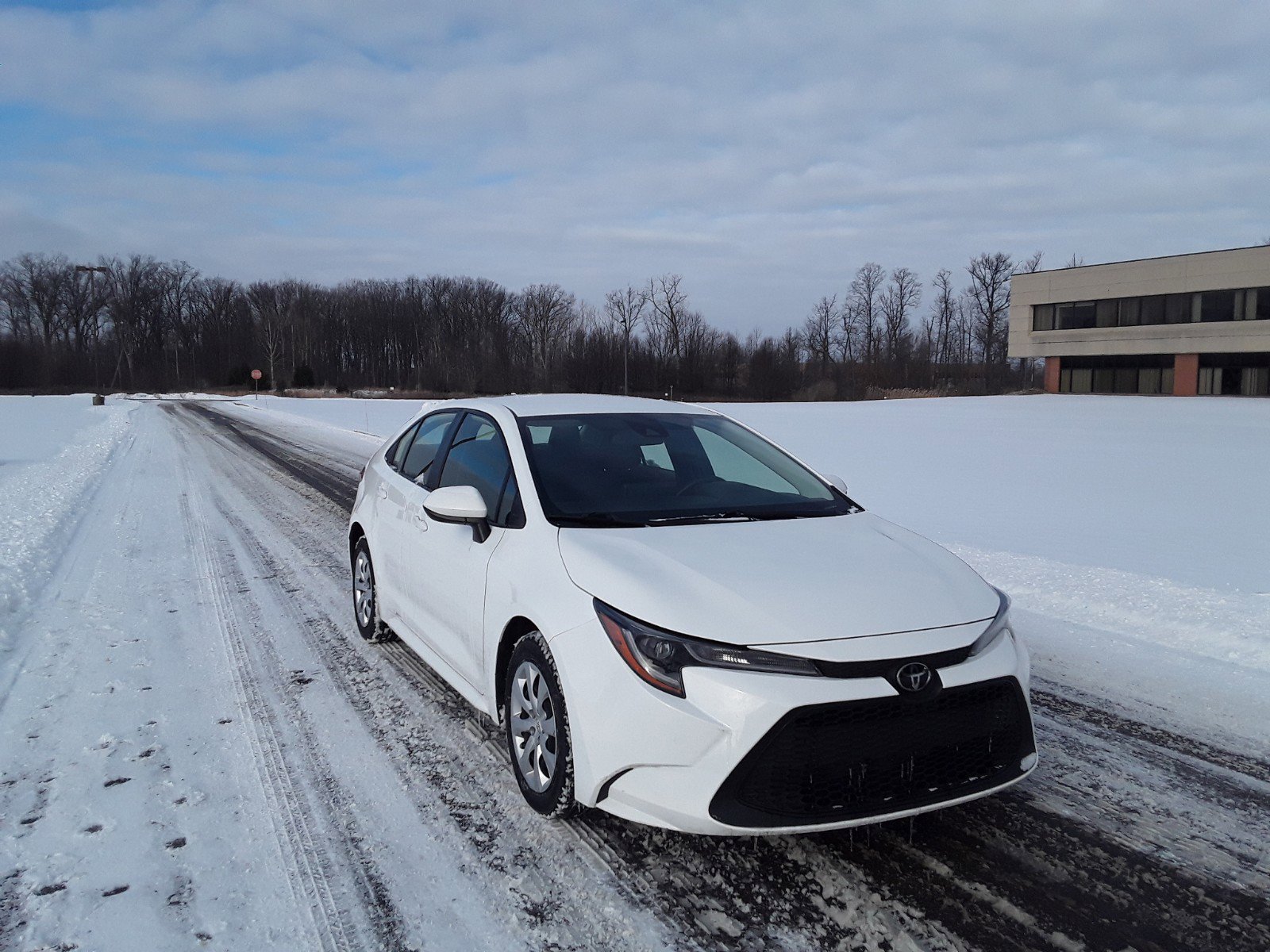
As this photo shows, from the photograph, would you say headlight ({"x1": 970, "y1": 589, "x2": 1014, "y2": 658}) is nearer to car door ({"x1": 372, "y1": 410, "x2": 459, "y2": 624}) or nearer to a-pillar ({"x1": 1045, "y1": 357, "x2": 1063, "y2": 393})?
car door ({"x1": 372, "y1": 410, "x2": 459, "y2": 624})

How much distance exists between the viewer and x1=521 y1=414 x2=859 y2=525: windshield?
147 inches

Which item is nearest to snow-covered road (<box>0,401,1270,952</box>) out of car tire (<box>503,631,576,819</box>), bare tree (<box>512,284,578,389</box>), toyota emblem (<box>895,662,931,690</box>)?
car tire (<box>503,631,576,819</box>)

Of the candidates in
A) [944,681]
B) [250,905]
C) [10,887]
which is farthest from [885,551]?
[10,887]

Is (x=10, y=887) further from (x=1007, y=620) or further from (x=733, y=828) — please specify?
(x=1007, y=620)

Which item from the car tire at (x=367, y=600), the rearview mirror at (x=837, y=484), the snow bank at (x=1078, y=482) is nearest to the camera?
the rearview mirror at (x=837, y=484)

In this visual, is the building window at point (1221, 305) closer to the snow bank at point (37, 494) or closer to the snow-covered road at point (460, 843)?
the snow-covered road at point (460, 843)

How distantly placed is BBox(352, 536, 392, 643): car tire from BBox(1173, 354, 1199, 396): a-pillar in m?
56.6

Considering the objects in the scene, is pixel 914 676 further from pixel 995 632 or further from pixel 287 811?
pixel 287 811

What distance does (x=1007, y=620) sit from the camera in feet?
10.4

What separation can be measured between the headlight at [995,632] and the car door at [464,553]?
184 centimetres

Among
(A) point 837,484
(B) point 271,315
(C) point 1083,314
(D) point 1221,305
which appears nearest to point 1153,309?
(D) point 1221,305

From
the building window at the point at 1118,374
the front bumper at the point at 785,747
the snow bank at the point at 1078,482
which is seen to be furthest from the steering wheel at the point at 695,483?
the building window at the point at 1118,374

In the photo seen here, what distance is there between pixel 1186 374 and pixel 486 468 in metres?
57.5

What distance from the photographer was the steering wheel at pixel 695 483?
13.2 feet
